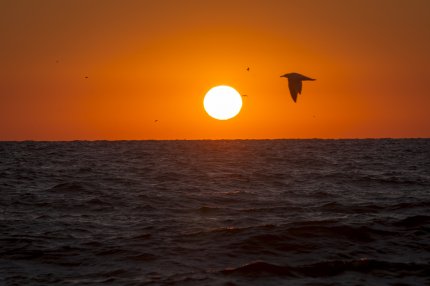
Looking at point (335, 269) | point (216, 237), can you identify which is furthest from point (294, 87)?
point (216, 237)

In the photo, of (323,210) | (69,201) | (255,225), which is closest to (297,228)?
(255,225)

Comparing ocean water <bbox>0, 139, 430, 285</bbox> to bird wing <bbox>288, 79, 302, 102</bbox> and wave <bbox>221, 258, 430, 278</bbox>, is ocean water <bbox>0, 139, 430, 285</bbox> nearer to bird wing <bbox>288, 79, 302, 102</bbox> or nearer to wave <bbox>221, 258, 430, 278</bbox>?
wave <bbox>221, 258, 430, 278</bbox>

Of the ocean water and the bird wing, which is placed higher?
the bird wing

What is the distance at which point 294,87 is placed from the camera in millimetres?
12500

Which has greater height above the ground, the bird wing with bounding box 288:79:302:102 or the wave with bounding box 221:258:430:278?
the bird wing with bounding box 288:79:302:102

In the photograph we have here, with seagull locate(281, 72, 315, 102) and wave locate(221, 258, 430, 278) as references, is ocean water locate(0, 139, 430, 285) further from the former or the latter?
seagull locate(281, 72, 315, 102)

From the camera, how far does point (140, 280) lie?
11.9m

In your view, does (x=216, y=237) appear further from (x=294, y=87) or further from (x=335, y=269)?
(x=294, y=87)

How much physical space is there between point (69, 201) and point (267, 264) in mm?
12697

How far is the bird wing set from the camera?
12391 millimetres

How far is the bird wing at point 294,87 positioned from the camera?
40.7 feet

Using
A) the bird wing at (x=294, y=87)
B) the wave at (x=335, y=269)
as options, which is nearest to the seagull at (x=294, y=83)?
the bird wing at (x=294, y=87)

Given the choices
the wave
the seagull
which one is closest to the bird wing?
the seagull

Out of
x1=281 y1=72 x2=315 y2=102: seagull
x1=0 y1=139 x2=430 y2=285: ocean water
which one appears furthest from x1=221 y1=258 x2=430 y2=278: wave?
x1=281 y1=72 x2=315 y2=102: seagull
